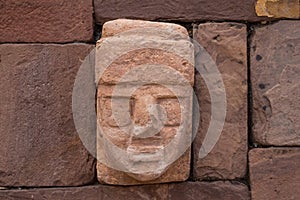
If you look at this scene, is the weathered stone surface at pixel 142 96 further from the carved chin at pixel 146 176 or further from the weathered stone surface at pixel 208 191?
the weathered stone surface at pixel 208 191

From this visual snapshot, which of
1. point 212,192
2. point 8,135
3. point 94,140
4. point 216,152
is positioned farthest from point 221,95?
point 8,135

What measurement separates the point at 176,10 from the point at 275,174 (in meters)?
0.97

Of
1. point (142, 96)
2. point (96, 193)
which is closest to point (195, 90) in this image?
point (142, 96)

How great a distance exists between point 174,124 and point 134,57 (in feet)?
1.20

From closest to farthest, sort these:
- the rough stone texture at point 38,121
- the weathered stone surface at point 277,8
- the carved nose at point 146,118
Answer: the carved nose at point 146,118, the rough stone texture at point 38,121, the weathered stone surface at point 277,8

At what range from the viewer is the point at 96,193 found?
9.02 ft

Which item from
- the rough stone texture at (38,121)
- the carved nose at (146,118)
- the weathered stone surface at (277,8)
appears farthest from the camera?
the weathered stone surface at (277,8)

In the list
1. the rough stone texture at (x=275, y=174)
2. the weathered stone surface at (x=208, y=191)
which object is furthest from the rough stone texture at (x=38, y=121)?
the rough stone texture at (x=275, y=174)

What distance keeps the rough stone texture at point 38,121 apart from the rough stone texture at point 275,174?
84 cm

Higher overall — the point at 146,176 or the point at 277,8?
the point at 277,8

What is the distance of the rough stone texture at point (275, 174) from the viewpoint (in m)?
2.79

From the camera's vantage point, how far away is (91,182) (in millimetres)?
2775

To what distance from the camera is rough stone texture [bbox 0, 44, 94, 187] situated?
2727 millimetres

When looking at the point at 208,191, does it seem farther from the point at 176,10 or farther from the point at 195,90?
the point at 176,10
